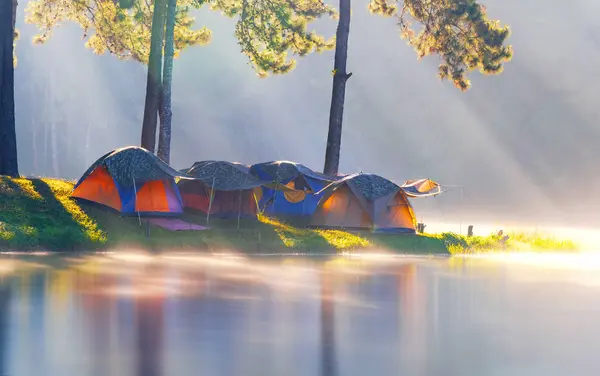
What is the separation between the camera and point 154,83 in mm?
38500

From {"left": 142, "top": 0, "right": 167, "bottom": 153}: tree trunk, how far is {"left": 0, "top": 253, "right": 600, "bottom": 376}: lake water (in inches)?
526

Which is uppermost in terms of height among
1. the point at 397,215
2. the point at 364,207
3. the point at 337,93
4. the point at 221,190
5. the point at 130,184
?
the point at 337,93

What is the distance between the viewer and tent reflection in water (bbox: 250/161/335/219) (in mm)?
40188

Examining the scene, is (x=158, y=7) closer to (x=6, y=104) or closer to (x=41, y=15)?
(x=6, y=104)

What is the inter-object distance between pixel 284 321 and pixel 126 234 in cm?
1651

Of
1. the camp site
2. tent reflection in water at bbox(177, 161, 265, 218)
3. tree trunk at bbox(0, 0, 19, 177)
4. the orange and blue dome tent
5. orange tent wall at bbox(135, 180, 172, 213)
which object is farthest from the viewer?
tree trunk at bbox(0, 0, 19, 177)

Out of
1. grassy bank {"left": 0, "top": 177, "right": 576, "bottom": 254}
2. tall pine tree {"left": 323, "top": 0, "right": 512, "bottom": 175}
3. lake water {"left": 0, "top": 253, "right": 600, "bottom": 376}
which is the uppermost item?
tall pine tree {"left": 323, "top": 0, "right": 512, "bottom": 175}

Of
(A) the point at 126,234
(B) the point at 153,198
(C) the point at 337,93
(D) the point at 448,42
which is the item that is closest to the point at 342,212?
(C) the point at 337,93

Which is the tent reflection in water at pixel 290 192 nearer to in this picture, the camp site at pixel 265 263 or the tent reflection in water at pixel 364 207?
the camp site at pixel 265 263

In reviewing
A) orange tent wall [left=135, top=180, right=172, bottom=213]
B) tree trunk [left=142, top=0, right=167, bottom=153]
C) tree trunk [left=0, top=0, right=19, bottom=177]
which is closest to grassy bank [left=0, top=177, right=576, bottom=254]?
orange tent wall [left=135, top=180, right=172, bottom=213]

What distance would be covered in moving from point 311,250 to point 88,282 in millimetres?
14257

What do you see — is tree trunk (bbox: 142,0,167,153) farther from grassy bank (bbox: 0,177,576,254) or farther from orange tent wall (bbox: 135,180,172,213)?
orange tent wall (bbox: 135,180,172,213)

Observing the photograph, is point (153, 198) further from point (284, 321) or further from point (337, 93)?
point (284, 321)

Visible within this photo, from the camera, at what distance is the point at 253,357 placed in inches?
447
